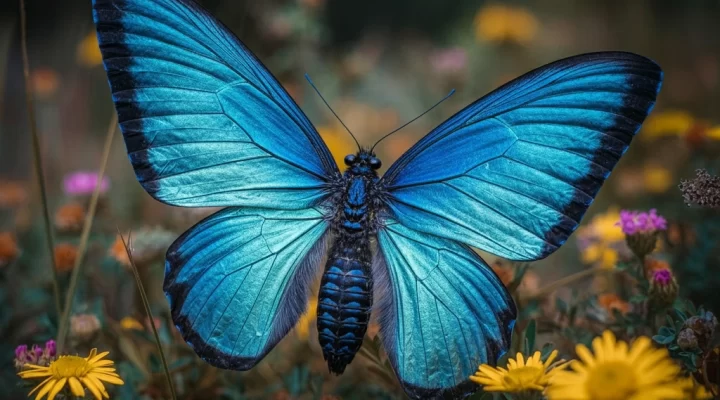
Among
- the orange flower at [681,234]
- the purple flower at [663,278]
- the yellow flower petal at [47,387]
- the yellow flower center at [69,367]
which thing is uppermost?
the orange flower at [681,234]

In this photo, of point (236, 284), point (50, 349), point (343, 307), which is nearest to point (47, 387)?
point (50, 349)

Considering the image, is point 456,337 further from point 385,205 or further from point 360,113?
point 360,113

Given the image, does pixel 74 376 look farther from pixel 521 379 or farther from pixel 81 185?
pixel 81 185

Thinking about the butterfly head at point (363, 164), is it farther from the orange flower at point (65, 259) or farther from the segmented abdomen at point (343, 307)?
the orange flower at point (65, 259)

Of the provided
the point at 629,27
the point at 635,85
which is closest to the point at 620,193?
the point at 629,27

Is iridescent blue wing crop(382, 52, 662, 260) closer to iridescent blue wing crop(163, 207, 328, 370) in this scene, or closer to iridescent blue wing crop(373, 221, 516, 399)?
iridescent blue wing crop(373, 221, 516, 399)

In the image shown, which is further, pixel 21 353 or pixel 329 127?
pixel 329 127

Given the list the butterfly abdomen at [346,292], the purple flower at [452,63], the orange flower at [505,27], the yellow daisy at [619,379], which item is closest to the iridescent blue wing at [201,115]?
the butterfly abdomen at [346,292]
